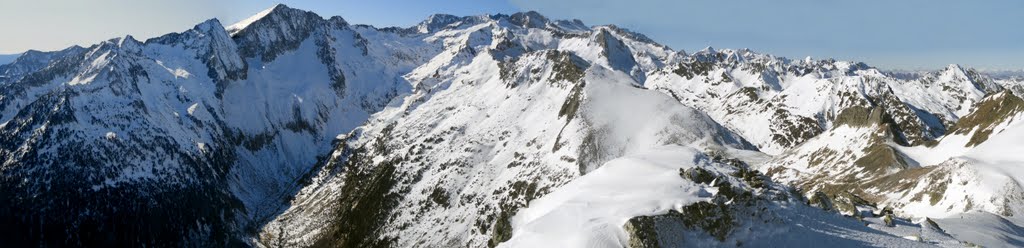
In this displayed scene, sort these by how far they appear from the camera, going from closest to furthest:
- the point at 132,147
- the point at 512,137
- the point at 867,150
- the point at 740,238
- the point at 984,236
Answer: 1. the point at 740,238
2. the point at 984,236
3. the point at 867,150
4. the point at 512,137
5. the point at 132,147

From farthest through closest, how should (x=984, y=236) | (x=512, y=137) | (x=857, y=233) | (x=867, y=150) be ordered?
(x=512, y=137) → (x=867, y=150) → (x=984, y=236) → (x=857, y=233)

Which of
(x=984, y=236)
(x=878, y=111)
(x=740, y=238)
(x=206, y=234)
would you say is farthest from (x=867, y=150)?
(x=206, y=234)

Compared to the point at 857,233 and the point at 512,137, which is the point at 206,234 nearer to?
the point at 512,137

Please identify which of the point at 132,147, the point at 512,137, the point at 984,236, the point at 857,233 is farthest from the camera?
the point at 132,147

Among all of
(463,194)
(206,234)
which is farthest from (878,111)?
(206,234)

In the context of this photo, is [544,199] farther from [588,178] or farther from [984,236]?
[984,236]

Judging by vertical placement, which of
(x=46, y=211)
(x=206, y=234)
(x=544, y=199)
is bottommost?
(x=206, y=234)

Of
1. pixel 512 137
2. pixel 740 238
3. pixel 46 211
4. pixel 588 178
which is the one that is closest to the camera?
pixel 740 238

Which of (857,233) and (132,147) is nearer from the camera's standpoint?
(857,233)

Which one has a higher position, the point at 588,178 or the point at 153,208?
the point at 588,178
